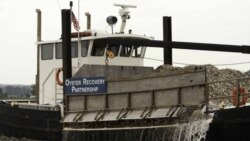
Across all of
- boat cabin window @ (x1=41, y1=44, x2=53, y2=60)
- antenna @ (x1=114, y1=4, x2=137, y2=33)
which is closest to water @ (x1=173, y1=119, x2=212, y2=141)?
antenna @ (x1=114, y1=4, x2=137, y2=33)

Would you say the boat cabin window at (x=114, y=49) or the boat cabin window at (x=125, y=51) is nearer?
the boat cabin window at (x=114, y=49)

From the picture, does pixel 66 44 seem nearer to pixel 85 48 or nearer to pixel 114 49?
pixel 85 48

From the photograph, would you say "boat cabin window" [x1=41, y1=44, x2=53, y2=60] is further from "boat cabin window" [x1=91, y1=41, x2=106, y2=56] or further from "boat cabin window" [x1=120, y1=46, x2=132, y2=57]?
"boat cabin window" [x1=120, y1=46, x2=132, y2=57]

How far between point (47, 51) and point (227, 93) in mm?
8345

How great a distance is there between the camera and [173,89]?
16719mm

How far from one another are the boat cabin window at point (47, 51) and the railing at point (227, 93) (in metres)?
7.92

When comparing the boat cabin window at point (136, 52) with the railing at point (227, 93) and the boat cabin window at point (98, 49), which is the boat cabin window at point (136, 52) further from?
the railing at point (227, 93)

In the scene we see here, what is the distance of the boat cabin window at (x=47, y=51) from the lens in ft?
75.5

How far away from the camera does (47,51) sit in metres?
23.1

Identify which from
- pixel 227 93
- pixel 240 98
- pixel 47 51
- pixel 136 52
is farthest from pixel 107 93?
pixel 47 51

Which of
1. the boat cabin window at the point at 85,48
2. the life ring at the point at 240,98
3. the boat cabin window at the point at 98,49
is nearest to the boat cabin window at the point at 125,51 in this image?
the boat cabin window at the point at 98,49

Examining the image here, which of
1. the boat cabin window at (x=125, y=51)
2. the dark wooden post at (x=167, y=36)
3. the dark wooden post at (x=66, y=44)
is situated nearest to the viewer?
the dark wooden post at (x=66, y=44)

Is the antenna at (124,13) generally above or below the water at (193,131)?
above

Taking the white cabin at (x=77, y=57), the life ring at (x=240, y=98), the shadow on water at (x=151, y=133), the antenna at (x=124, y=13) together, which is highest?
the antenna at (x=124, y=13)
